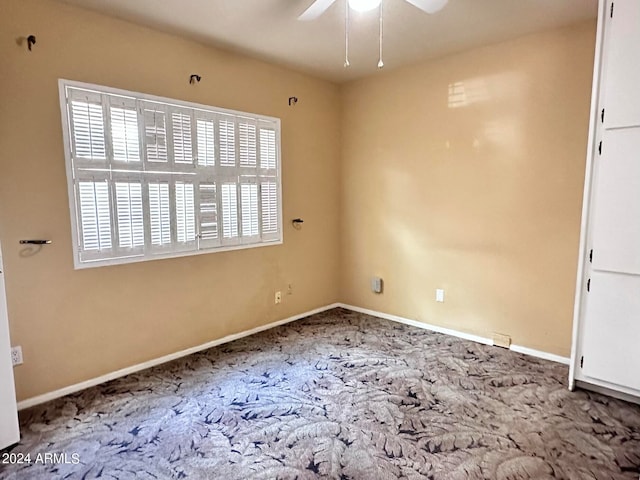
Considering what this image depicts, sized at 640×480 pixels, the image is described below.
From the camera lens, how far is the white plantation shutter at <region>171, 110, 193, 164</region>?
10.3ft

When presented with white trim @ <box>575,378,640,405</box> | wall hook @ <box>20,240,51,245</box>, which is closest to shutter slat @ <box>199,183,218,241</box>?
wall hook @ <box>20,240,51,245</box>

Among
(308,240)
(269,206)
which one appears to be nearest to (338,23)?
(269,206)

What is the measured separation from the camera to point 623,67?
7.54 ft

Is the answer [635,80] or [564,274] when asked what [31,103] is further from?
[564,274]

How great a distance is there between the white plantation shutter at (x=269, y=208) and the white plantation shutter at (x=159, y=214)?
3.22 ft

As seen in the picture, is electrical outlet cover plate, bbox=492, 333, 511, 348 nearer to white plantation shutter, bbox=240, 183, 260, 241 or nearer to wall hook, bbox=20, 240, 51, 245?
white plantation shutter, bbox=240, 183, 260, 241

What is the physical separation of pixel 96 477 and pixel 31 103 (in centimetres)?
225

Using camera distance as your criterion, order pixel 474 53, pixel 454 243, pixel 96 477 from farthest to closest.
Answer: pixel 454 243
pixel 474 53
pixel 96 477

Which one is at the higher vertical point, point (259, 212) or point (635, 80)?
point (635, 80)

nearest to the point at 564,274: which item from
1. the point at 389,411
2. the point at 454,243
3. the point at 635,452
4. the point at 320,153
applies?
the point at 454,243

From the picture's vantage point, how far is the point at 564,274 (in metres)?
3.11

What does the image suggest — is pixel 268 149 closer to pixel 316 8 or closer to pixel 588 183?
pixel 316 8

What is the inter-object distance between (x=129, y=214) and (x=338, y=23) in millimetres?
2128

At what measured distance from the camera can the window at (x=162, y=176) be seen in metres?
2.68
